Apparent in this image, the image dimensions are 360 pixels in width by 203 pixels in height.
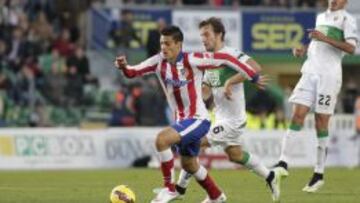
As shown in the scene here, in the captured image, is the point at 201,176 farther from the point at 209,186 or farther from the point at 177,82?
the point at 177,82

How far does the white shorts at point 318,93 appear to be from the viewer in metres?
15.6

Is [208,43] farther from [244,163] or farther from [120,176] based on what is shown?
[120,176]

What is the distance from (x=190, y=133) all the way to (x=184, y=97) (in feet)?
1.48

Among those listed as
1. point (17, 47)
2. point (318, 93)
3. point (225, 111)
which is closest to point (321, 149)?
point (318, 93)

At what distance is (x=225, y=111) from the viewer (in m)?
14.5

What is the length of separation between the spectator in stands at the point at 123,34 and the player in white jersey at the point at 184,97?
1660 centimetres

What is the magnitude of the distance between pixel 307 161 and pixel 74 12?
9.00 m

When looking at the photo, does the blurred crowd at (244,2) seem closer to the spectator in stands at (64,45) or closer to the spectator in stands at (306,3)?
the spectator in stands at (306,3)

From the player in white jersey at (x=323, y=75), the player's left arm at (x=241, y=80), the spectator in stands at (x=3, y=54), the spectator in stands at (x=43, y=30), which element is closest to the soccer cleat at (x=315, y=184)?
the player in white jersey at (x=323, y=75)

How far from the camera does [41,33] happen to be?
29.6 m

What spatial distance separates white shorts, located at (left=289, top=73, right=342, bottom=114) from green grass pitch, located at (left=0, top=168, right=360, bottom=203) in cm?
116

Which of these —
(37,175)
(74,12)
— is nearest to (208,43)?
(37,175)

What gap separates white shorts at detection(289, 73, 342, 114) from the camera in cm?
1558

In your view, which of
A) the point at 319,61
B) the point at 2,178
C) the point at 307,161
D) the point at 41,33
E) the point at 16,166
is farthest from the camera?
the point at 41,33
